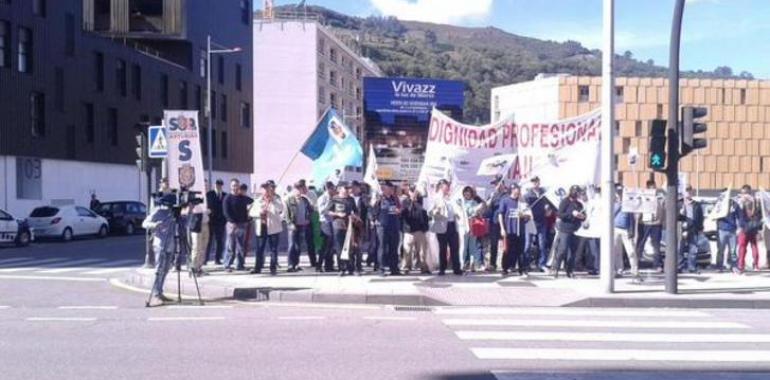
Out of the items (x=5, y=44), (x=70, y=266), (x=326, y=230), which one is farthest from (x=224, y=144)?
(x=326, y=230)

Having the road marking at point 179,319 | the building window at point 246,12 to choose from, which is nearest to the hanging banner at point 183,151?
the road marking at point 179,319

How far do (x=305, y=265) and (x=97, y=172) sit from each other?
3270cm

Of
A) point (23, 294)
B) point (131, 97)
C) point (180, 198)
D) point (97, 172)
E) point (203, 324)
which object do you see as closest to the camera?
point (203, 324)

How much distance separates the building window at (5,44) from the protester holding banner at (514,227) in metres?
29.5

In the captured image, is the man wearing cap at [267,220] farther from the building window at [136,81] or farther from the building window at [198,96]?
the building window at [198,96]

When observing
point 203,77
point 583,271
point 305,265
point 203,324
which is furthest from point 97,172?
point 203,324

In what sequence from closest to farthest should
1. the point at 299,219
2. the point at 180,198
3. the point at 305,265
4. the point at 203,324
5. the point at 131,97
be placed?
1. the point at 203,324
2. the point at 180,198
3. the point at 299,219
4. the point at 305,265
5. the point at 131,97

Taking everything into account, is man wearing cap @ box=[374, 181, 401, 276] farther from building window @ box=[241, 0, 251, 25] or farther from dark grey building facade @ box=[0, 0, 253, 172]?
building window @ box=[241, 0, 251, 25]

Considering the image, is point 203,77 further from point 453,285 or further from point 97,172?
point 453,285

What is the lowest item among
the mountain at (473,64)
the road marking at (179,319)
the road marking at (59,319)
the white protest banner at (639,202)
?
the road marking at (59,319)

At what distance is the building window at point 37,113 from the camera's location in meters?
42.5

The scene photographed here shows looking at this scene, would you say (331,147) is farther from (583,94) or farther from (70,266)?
(583,94)

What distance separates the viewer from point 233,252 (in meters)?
18.1

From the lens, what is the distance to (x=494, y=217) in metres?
17.6
